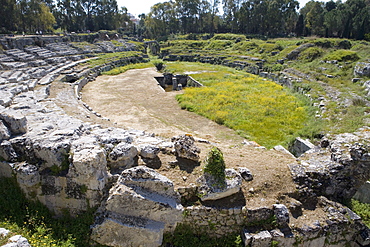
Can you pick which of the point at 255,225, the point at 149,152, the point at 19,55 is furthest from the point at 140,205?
the point at 19,55

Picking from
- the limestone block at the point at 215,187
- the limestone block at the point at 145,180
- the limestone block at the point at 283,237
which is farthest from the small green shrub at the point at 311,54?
the limestone block at the point at 145,180

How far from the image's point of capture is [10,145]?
6.55 m

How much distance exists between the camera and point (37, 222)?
588 centimetres

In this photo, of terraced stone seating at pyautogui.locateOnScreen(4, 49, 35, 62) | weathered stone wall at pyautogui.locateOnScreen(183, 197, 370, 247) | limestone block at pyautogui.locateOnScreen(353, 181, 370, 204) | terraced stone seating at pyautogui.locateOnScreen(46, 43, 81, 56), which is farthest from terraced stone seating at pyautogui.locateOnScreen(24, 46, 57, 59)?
limestone block at pyautogui.locateOnScreen(353, 181, 370, 204)

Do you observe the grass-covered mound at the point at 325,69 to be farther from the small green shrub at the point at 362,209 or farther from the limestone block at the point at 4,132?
the limestone block at the point at 4,132

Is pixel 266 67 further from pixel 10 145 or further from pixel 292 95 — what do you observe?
pixel 10 145

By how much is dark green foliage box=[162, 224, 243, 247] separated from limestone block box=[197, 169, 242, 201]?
804 millimetres

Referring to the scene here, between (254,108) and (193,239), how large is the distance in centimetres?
1304

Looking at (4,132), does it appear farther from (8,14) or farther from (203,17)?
(203,17)

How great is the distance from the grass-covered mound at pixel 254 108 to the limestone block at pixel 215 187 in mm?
6479

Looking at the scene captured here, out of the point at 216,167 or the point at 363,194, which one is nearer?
the point at 216,167

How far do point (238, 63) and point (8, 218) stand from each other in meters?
33.8

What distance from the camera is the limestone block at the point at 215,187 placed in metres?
5.96

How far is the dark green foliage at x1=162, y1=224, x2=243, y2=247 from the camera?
5.75 meters
